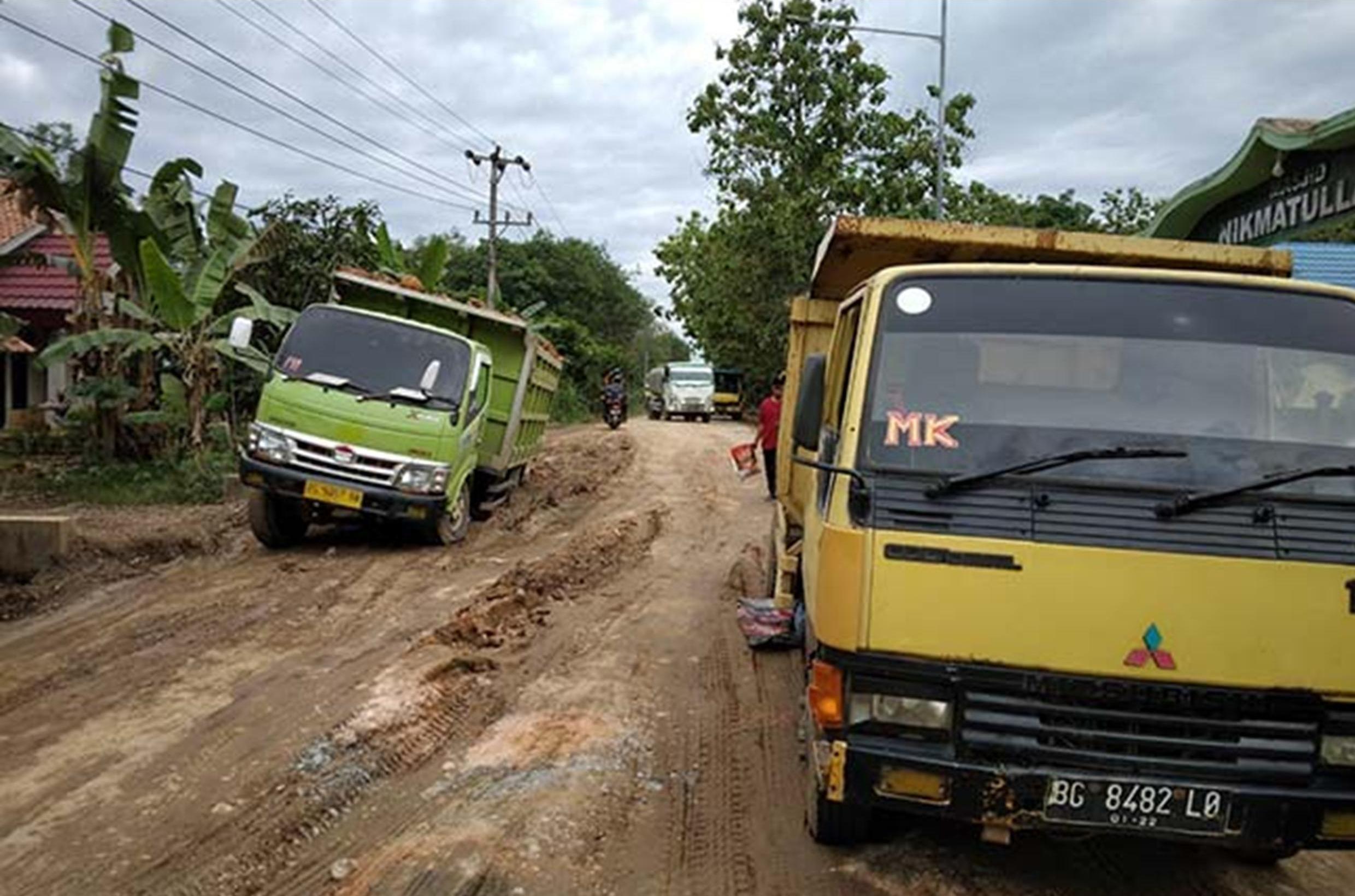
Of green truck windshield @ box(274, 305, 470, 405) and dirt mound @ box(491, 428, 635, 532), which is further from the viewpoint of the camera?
dirt mound @ box(491, 428, 635, 532)

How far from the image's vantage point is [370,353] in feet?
31.6

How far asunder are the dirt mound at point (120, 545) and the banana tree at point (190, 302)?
198 centimetres

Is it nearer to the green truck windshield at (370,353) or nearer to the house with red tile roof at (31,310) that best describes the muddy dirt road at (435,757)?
the green truck windshield at (370,353)

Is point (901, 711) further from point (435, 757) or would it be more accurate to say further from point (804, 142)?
point (804, 142)

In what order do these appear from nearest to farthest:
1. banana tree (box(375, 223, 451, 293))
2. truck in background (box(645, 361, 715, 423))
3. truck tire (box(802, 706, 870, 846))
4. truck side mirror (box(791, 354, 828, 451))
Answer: truck tire (box(802, 706, 870, 846)) < truck side mirror (box(791, 354, 828, 451)) < banana tree (box(375, 223, 451, 293)) < truck in background (box(645, 361, 715, 423))

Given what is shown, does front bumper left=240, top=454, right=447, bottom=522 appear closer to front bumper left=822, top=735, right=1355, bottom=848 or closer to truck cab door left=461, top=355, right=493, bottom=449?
truck cab door left=461, top=355, right=493, bottom=449

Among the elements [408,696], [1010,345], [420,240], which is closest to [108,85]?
[408,696]

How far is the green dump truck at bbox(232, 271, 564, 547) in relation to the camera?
29.5ft

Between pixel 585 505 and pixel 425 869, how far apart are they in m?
9.50

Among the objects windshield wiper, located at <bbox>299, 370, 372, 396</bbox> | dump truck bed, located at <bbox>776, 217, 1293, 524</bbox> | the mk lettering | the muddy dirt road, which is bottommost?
the muddy dirt road

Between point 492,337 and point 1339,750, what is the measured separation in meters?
10.1

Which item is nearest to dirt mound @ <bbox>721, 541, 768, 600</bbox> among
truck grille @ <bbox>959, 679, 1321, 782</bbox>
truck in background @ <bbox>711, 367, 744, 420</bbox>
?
truck grille @ <bbox>959, 679, 1321, 782</bbox>

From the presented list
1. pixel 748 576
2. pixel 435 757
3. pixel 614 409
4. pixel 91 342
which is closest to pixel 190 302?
pixel 91 342

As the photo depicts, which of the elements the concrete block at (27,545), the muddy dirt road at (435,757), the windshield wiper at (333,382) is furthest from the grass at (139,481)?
the muddy dirt road at (435,757)
